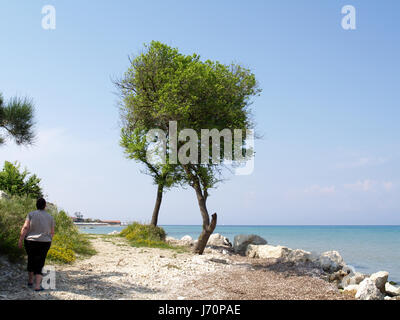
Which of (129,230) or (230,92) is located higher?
(230,92)

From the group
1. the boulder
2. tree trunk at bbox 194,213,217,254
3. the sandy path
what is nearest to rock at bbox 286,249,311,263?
the boulder

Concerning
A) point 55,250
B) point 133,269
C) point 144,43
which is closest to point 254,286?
point 133,269

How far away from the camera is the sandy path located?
9.38 m

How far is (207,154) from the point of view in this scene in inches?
722

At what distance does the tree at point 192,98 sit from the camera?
17078 mm

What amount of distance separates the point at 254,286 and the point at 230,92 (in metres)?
10.6

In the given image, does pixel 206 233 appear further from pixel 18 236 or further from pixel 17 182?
pixel 17 182

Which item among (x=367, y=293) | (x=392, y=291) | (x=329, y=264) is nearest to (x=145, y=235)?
(x=329, y=264)

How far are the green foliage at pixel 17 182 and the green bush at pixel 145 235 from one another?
8112 mm

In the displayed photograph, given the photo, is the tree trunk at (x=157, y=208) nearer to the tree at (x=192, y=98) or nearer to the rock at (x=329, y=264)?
the tree at (x=192, y=98)

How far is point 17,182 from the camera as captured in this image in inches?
1052

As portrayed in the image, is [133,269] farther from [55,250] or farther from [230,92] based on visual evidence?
[230,92]
